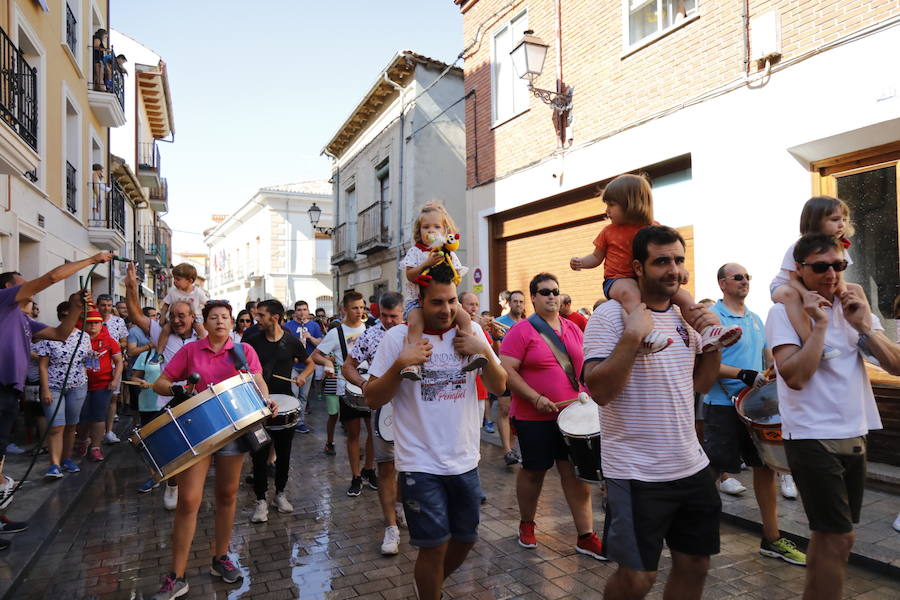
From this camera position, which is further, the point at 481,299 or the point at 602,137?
the point at 481,299

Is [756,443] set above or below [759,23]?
below

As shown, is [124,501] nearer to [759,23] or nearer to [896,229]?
[896,229]

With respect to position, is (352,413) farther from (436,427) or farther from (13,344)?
(436,427)

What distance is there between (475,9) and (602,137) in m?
5.42

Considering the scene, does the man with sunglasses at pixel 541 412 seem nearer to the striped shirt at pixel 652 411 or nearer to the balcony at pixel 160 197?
the striped shirt at pixel 652 411

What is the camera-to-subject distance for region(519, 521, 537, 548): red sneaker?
4.66m

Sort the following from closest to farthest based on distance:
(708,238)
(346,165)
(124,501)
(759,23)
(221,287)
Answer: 1. (124,501)
2. (759,23)
3. (708,238)
4. (346,165)
5. (221,287)

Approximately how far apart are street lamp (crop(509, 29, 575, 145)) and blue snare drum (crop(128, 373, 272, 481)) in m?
8.22

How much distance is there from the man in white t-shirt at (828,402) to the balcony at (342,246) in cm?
2249

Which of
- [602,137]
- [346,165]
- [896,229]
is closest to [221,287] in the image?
[346,165]

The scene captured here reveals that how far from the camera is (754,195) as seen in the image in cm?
749

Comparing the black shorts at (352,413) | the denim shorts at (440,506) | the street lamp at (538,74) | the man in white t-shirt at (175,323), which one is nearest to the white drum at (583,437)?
the denim shorts at (440,506)

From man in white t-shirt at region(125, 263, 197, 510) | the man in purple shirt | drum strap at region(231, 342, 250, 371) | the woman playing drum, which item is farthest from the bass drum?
the man in purple shirt

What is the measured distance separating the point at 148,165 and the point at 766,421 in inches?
1042
